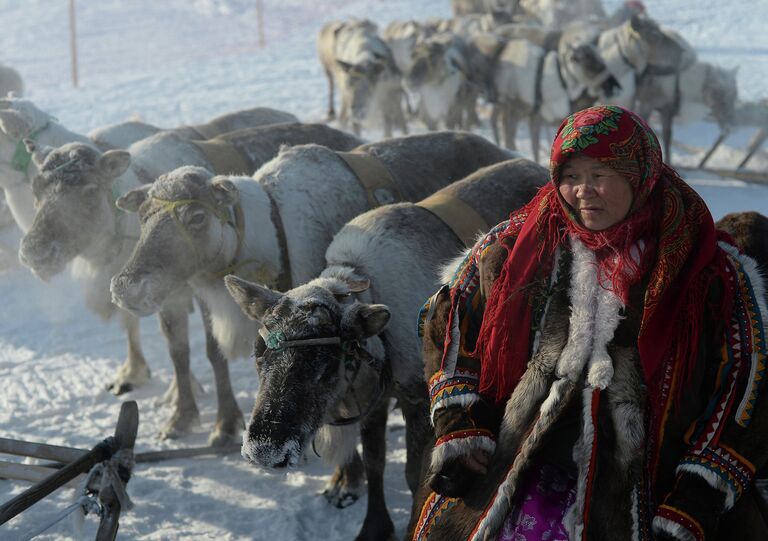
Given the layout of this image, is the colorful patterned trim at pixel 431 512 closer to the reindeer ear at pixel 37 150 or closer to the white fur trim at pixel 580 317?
the white fur trim at pixel 580 317

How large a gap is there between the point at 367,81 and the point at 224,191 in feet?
27.2

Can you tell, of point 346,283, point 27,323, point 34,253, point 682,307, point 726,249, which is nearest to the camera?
point 682,307

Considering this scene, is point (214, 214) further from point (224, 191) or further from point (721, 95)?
point (721, 95)

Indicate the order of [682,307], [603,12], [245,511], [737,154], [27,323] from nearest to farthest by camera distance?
[682,307] → [245,511] → [27,323] → [737,154] → [603,12]

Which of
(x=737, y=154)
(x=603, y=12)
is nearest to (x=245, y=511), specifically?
(x=737, y=154)

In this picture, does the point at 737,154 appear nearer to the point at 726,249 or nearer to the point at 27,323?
the point at 27,323

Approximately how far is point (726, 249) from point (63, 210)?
3.57 metres

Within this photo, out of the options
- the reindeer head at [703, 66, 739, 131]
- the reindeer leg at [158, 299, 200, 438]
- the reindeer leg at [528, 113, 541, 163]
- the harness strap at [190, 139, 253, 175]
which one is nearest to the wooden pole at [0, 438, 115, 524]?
the reindeer leg at [158, 299, 200, 438]

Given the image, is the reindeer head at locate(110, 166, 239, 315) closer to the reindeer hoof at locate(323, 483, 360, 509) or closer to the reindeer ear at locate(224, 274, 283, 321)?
the reindeer ear at locate(224, 274, 283, 321)

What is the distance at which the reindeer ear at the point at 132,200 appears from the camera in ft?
13.5

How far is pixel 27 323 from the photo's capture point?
254 inches

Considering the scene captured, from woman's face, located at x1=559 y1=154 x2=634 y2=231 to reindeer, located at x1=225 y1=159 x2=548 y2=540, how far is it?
98 cm

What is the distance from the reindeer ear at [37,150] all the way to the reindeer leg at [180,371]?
1234mm

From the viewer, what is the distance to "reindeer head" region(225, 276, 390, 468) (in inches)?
A: 105
